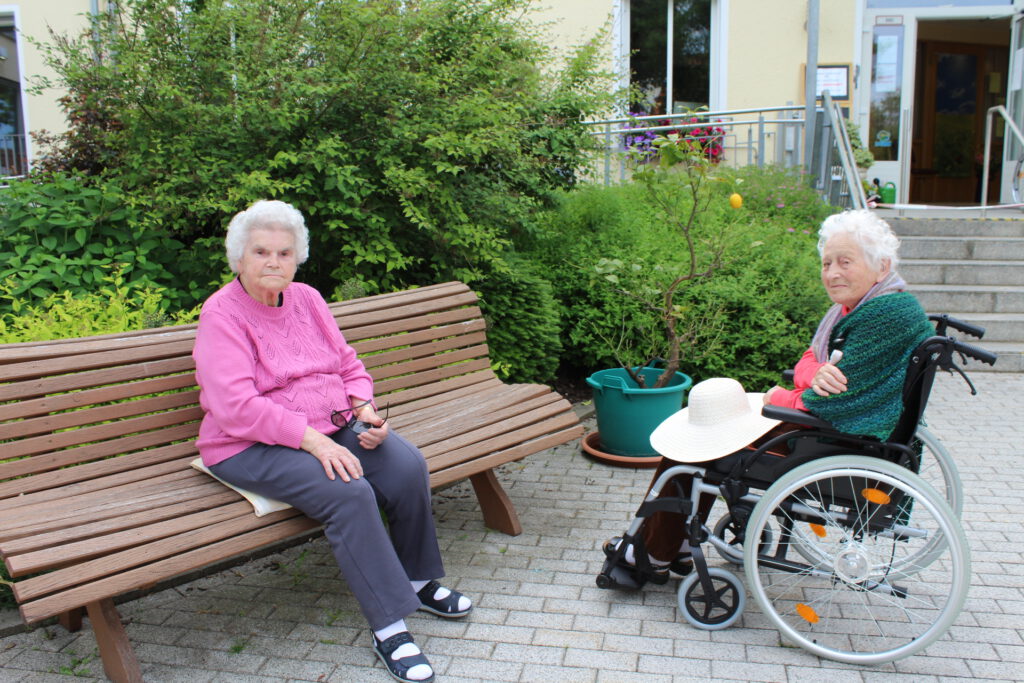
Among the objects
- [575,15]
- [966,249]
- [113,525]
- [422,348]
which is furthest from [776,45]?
[113,525]

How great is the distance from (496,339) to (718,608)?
255cm

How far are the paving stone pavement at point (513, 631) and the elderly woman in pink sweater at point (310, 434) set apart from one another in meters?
0.21

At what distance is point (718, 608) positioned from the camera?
3008 mm

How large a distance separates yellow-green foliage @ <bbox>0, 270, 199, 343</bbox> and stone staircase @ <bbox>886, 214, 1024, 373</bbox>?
5919 mm

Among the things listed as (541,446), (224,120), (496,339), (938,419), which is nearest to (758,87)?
(938,419)

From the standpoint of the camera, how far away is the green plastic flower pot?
459cm

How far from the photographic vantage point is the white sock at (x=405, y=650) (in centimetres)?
269

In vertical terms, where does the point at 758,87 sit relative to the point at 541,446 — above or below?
above

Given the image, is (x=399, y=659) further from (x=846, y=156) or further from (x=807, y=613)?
(x=846, y=156)

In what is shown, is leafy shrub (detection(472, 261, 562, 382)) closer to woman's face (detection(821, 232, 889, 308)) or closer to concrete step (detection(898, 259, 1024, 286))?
woman's face (detection(821, 232, 889, 308))

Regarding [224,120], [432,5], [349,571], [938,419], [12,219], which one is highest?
[432,5]

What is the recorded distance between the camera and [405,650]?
2740 mm

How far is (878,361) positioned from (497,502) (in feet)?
5.82

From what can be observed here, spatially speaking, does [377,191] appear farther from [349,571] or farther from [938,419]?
[938,419]
